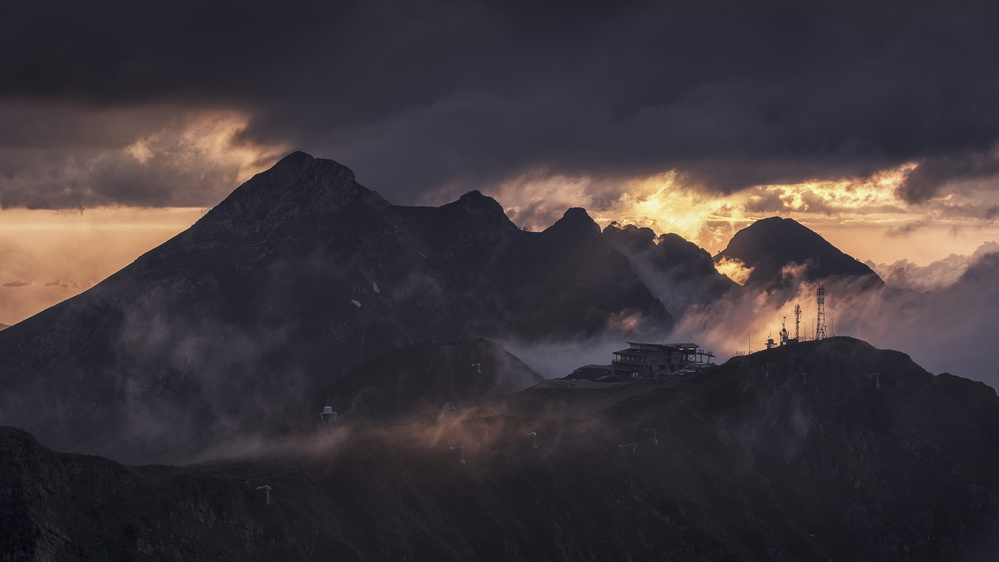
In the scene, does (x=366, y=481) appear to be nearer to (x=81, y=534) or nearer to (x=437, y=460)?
(x=437, y=460)

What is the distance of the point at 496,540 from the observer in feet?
590

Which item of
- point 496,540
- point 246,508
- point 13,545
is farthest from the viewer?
point 496,540

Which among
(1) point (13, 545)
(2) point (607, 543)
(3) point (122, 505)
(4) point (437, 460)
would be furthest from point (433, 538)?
(1) point (13, 545)

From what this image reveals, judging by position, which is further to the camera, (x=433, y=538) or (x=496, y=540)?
(x=496, y=540)

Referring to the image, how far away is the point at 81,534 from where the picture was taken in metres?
122

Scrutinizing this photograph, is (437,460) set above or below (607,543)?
above

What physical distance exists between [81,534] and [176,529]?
Answer: 13328 millimetres

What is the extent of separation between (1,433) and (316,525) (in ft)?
160

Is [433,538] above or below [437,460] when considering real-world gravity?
below

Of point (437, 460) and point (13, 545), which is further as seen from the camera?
point (437, 460)

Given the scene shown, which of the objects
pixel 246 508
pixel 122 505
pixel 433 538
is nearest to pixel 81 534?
pixel 122 505

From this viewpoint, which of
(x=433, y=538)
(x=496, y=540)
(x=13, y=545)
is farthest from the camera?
(x=496, y=540)

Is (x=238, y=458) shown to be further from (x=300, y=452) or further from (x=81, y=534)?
(x=81, y=534)

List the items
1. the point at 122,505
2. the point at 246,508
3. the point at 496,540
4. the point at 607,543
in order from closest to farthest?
the point at 122,505 < the point at 246,508 < the point at 496,540 < the point at 607,543
